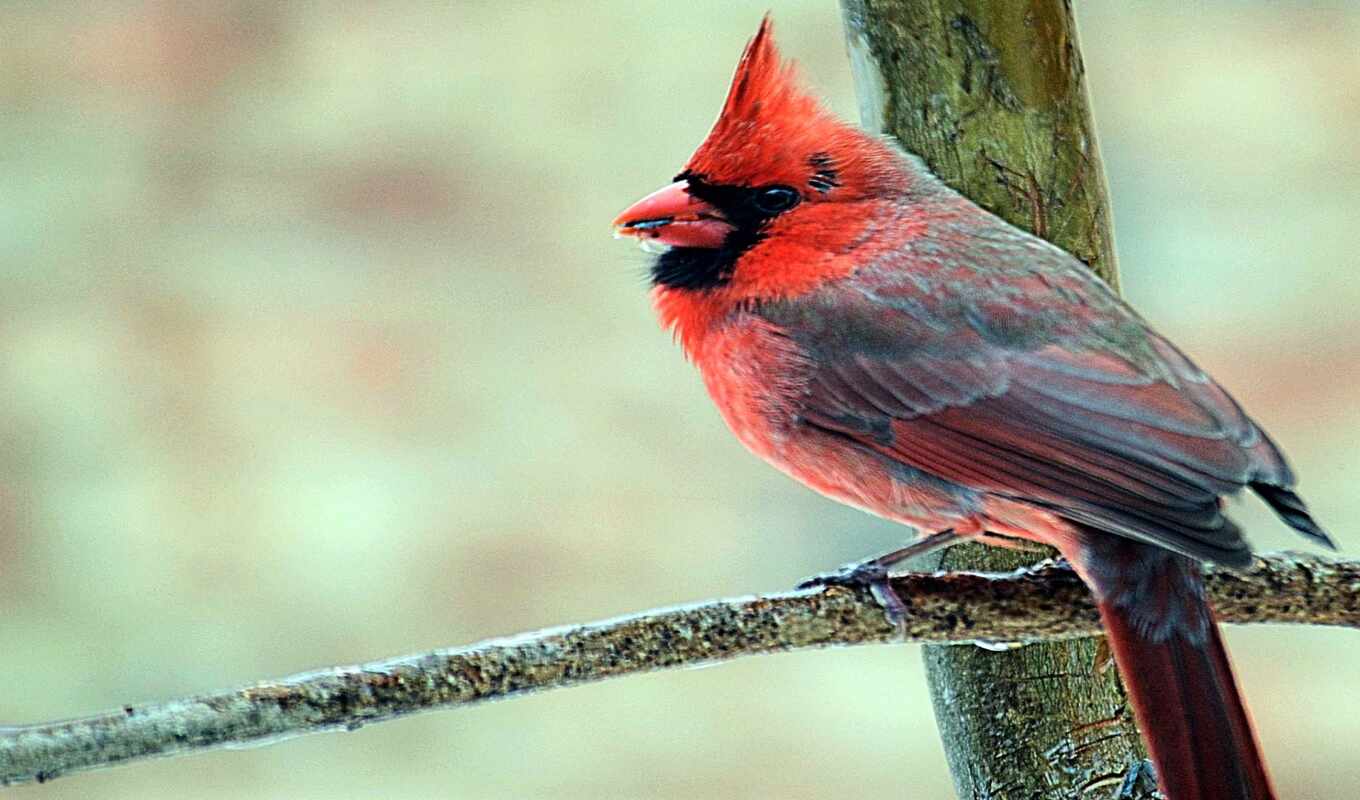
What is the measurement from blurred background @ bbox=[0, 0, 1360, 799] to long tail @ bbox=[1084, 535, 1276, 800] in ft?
4.90

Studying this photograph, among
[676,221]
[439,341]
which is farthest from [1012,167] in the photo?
[439,341]

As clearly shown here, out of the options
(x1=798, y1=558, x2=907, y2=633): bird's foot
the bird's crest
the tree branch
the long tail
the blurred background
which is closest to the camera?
the tree branch

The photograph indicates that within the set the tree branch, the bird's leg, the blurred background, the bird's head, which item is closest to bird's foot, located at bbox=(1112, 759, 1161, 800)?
the tree branch

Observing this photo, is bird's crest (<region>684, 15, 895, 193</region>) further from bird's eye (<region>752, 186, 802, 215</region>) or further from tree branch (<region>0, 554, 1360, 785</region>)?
tree branch (<region>0, 554, 1360, 785</region>)

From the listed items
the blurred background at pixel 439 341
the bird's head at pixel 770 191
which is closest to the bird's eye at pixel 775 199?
the bird's head at pixel 770 191

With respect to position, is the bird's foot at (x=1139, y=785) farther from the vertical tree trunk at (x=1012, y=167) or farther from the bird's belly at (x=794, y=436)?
the bird's belly at (x=794, y=436)

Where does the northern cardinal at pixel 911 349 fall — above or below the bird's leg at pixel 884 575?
above

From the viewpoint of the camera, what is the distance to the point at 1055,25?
52.2 inches

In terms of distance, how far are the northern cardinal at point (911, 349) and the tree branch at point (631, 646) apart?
48 mm

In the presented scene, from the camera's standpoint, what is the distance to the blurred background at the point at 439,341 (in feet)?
8.68

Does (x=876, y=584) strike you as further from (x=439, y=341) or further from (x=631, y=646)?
(x=439, y=341)

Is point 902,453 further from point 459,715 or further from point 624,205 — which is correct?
point 459,715

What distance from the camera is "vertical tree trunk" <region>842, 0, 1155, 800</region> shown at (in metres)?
1.31

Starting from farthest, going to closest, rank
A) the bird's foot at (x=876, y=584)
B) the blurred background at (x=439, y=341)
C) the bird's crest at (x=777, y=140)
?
the blurred background at (x=439, y=341) < the bird's crest at (x=777, y=140) < the bird's foot at (x=876, y=584)
